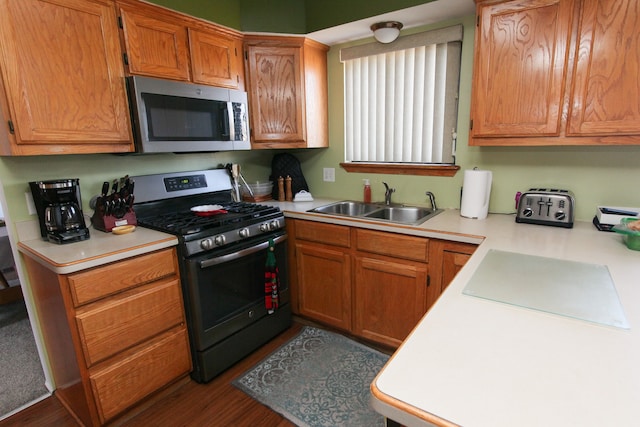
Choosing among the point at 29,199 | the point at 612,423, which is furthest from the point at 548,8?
the point at 29,199

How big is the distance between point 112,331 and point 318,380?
3.63 feet

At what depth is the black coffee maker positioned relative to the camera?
166 cm

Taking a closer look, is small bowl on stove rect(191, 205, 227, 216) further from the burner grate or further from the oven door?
the oven door

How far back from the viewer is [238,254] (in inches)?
78.5

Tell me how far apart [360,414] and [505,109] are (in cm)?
174

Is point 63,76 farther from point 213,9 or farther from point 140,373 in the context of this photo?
point 140,373

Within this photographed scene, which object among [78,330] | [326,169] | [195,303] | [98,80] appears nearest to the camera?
[78,330]

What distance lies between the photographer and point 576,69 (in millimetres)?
1607

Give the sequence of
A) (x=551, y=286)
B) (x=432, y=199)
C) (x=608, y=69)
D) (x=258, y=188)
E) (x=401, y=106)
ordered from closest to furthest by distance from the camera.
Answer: (x=551, y=286)
(x=608, y=69)
(x=432, y=199)
(x=401, y=106)
(x=258, y=188)

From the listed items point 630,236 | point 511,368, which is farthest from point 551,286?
point 630,236

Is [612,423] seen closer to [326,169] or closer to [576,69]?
[576,69]

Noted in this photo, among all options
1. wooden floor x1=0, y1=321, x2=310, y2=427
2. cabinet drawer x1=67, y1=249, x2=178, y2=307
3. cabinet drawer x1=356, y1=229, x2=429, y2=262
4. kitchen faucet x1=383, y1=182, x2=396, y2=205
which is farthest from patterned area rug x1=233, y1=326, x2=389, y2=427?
kitchen faucet x1=383, y1=182, x2=396, y2=205

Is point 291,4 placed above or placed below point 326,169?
above

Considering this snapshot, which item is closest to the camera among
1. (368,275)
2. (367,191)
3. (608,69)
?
(608,69)
